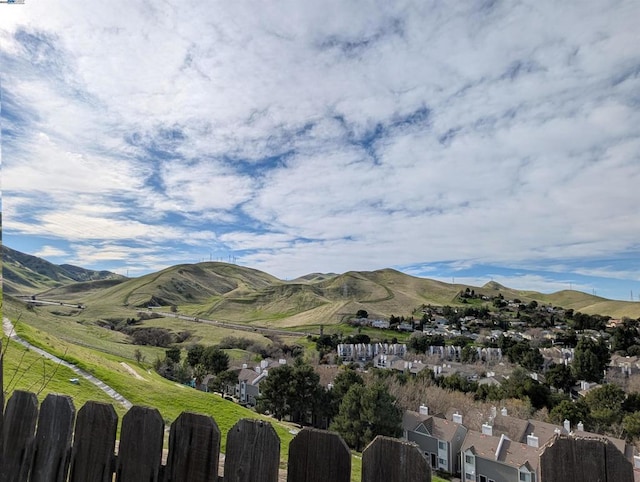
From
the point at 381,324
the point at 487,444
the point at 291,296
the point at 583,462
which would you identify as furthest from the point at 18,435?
the point at 291,296

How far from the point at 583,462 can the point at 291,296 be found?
142m

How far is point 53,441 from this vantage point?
1.54 metres

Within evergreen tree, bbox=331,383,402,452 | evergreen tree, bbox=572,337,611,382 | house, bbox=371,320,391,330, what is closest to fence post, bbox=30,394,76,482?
evergreen tree, bbox=331,383,402,452

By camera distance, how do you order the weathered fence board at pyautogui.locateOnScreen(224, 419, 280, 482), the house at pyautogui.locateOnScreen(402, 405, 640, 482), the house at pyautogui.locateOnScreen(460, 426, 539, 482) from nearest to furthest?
the weathered fence board at pyautogui.locateOnScreen(224, 419, 280, 482) → the house at pyautogui.locateOnScreen(460, 426, 539, 482) → the house at pyautogui.locateOnScreen(402, 405, 640, 482)

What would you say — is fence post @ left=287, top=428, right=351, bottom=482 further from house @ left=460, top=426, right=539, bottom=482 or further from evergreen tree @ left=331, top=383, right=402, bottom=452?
evergreen tree @ left=331, top=383, right=402, bottom=452

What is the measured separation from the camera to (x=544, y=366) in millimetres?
47062

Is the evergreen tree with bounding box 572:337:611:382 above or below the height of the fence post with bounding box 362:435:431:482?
below

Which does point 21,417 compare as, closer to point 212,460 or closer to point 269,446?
point 212,460

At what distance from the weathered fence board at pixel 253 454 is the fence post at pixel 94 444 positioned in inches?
20.7

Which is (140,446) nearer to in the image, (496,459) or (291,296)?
(496,459)

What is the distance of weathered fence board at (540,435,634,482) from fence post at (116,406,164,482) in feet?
4.26

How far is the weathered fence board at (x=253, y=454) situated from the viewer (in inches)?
51.1

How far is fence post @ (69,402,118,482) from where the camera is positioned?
1.48m

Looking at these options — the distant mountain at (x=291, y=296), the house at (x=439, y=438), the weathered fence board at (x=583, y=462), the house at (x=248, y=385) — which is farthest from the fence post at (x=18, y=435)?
the distant mountain at (x=291, y=296)
